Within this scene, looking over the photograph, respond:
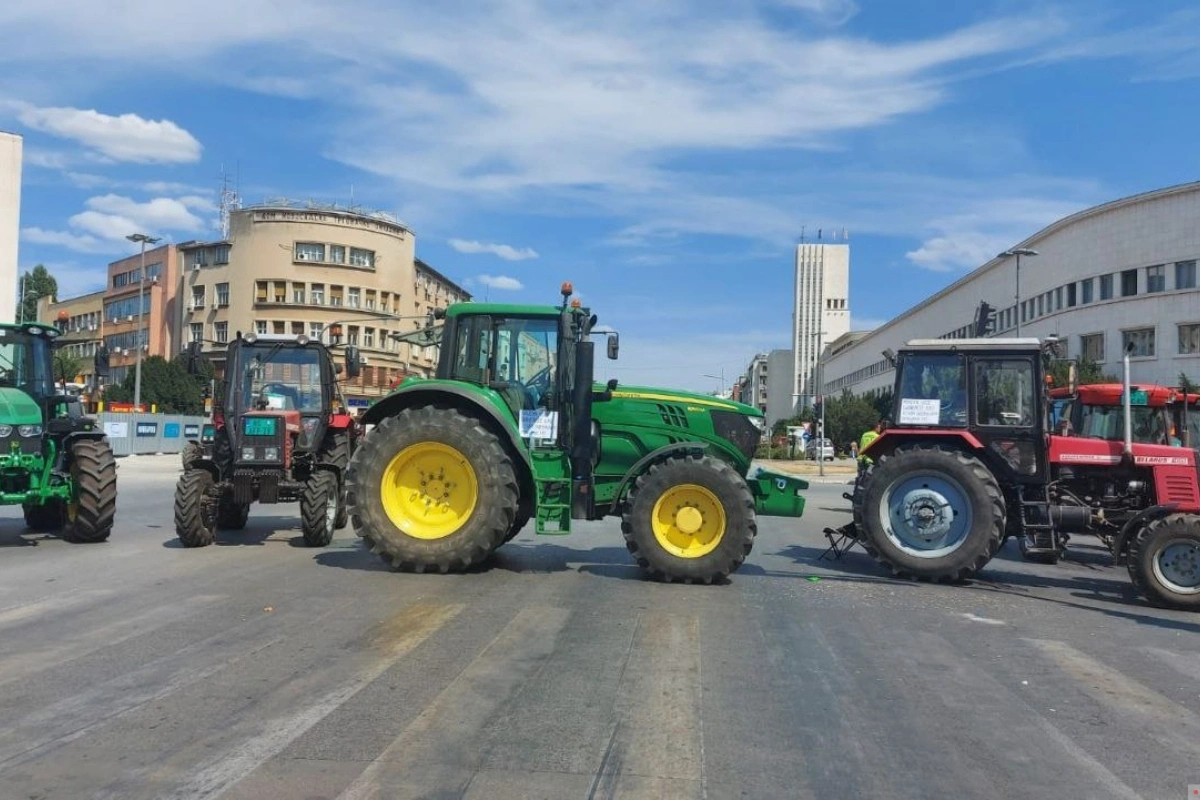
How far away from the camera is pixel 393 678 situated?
6.03 metres

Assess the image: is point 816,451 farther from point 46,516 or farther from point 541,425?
point 541,425

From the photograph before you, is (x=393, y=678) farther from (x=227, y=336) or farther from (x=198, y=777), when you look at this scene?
(x=227, y=336)

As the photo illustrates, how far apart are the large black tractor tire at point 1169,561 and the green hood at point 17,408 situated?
12564mm

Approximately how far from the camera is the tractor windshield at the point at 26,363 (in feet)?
41.7

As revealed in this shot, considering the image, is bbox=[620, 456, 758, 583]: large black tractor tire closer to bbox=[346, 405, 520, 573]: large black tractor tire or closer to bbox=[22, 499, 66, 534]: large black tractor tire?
bbox=[346, 405, 520, 573]: large black tractor tire

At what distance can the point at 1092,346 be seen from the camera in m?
63.2

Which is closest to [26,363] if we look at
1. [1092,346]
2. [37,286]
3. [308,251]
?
[308,251]

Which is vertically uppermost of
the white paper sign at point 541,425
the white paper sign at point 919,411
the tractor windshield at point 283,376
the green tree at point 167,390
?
the green tree at point 167,390

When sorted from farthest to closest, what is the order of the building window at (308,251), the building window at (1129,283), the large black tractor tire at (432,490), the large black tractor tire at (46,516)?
1. the building window at (308,251)
2. the building window at (1129,283)
3. the large black tractor tire at (46,516)
4. the large black tractor tire at (432,490)

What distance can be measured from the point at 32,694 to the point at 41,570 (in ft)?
17.6

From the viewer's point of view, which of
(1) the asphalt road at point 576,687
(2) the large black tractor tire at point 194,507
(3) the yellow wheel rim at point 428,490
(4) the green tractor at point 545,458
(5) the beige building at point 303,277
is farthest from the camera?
(5) the beige building at point 303,277

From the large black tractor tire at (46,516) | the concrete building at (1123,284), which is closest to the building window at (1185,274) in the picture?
the concrete building at (1123,284)

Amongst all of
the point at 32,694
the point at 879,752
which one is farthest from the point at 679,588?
the point at 32,694

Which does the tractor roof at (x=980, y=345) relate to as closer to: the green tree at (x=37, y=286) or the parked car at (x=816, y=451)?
the parked car at (x=816, y=451)
